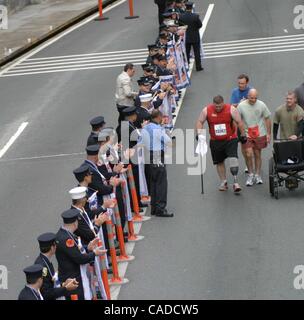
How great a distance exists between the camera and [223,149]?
63.6ft

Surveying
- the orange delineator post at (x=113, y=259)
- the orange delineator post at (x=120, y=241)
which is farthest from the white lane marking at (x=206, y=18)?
the orange delineator post at (x=113, y=259)

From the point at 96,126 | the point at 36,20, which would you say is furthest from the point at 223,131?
the point at 36,20

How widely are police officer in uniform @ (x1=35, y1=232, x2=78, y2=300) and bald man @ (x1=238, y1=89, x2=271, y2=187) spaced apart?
22.4 feet

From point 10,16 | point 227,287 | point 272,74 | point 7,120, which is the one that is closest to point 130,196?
point 227,287

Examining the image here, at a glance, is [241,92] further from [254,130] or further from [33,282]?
[33,282]

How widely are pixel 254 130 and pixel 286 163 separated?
3.79 feet

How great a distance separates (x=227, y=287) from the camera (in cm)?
1536

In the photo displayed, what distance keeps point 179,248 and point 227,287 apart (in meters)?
1.96

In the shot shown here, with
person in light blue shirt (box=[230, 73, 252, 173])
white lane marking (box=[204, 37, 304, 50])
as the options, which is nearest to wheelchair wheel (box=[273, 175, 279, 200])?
person in light blue shirt (box=[230, 73, 252, 173])

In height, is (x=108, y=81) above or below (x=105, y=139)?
below

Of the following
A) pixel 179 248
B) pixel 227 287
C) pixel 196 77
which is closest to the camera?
pixel 227 287
